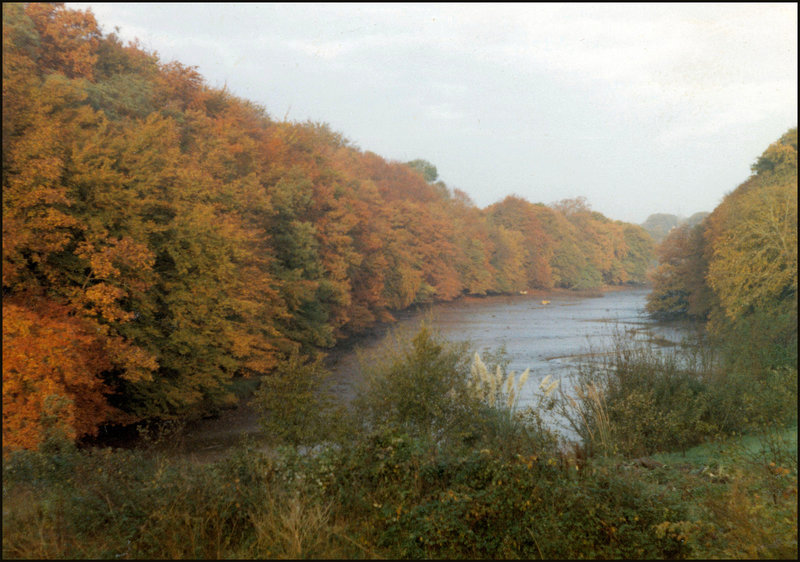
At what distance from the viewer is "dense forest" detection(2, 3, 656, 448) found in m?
15.2

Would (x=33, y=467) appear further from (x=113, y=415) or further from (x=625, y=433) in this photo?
(x=113, y=415)

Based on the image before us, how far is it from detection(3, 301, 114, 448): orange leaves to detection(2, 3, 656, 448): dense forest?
1.5 inches

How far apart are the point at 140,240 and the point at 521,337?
26.5 meters

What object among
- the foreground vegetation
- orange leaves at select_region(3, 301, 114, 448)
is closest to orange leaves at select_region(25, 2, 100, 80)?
orange leaves at select_region(3, 301, 114, 448)

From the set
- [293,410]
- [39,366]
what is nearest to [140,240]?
[39,366]

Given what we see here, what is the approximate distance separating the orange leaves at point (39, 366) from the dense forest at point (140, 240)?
37 mm

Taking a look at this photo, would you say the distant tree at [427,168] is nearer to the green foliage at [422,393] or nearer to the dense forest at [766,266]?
the dense forest at [766,266]

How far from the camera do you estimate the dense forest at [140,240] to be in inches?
597

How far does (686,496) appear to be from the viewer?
6.91 metres

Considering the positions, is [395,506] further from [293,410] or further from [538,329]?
[538,329]

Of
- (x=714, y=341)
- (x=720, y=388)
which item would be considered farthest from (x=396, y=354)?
(x=714, y=341)

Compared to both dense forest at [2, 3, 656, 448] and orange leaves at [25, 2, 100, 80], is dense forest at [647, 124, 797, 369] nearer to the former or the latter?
dense forest at [2, 3, 656, 448]

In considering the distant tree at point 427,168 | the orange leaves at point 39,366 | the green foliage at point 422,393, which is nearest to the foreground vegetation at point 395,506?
the green foliage at point 422,393

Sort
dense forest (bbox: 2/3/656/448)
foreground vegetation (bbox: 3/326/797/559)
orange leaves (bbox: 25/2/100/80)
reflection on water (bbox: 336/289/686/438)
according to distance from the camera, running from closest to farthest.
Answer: foreground vegetation (bbox: 3/326/797/559) < dense forest (bbox: 2/3/656/448) < orange leaves (bbox: 25/2/100/80) < reflection on water (bbox: 336/289/686/438)
